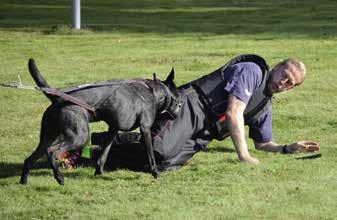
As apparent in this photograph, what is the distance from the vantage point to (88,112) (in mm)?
6910

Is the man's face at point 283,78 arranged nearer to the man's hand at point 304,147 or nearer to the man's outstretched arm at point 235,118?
the man's outstretched arm at point 235,118

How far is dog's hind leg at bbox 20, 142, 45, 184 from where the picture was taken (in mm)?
6992

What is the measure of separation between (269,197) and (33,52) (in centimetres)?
1134

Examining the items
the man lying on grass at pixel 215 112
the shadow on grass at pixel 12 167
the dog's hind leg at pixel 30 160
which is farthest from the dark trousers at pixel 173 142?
the dog's hind leg at pixel 30 160

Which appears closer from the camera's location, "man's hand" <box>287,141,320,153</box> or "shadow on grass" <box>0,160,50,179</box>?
"shadow on grass" <box>0,160,50,179</box>

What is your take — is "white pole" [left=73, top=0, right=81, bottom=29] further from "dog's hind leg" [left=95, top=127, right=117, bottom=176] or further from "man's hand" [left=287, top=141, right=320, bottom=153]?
"dog's hind leg" [left=95, top=127, right=117, bottom=176]

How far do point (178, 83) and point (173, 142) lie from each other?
5470 mm

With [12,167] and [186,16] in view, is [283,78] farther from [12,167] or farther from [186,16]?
[186,16]

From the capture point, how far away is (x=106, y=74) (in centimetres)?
1427

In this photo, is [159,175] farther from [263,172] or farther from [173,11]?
[173,11]

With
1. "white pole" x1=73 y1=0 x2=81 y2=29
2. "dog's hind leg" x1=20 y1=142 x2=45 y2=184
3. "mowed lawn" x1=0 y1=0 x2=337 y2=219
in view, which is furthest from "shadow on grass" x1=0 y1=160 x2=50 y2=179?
"white pole" x1=73 y1=0 x2=81 y2=29

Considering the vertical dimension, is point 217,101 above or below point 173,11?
above

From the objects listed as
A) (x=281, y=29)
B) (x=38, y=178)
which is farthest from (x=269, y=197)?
(x=281, y=29)

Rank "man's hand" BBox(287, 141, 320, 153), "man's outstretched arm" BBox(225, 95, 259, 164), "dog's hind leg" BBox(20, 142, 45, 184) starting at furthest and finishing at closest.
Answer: "man's hand" BBox(287, 141, 320, 153)
"man's outstretched arm" BBox(225, 95, 259, 164)
"dog's hind leg" BBox(20, 142, 45, 184)
